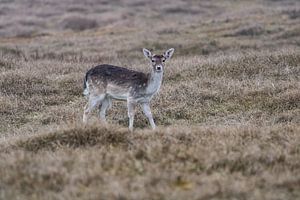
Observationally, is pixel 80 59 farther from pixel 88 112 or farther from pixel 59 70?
pixel 88 112

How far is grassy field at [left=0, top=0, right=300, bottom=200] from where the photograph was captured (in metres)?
7.18

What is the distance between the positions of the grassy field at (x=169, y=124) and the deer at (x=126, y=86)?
470 mm

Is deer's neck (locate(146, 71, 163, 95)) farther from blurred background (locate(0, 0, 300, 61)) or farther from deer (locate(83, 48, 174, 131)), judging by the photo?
blurred background (locate(0, 0, 300, 61))

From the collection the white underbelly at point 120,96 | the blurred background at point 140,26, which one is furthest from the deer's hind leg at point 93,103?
the blurred background at point 140,26

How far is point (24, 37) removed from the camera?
101ft

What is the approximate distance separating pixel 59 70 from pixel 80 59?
339cm

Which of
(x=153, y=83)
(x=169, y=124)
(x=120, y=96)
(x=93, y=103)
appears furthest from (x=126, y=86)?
(x=169, y=124)

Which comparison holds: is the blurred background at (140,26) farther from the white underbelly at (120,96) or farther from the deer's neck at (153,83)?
the deer's neck at (153,83)

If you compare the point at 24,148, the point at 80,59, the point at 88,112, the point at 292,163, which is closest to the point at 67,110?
the point at 88,112

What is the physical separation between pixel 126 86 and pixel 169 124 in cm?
126

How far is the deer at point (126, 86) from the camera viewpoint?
1125 cm

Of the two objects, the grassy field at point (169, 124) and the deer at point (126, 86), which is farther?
the deer at point (126, 86)

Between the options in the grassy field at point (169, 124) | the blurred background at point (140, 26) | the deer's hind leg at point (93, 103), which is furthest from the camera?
the blurred background at point (140, 26)

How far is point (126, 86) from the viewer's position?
1135cm
